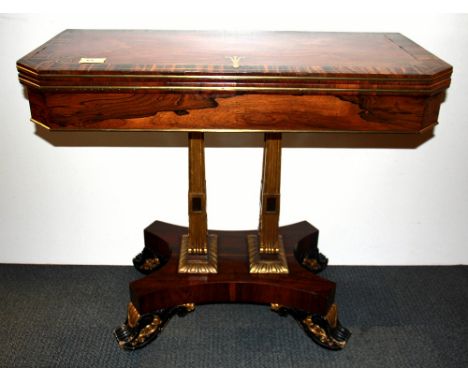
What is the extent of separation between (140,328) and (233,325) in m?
0.33

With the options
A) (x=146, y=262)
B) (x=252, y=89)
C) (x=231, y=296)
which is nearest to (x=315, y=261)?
(x=231, y=296)

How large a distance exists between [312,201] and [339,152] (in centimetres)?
23

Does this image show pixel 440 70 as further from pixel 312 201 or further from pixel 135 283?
pixel 135 283

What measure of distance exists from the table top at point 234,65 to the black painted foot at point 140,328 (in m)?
0.81

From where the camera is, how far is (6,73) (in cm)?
→ 166

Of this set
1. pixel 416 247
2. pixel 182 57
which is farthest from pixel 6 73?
pixel 416 247

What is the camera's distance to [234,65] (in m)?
1.16

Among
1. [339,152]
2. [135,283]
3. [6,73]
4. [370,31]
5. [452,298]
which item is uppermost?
[370,31]

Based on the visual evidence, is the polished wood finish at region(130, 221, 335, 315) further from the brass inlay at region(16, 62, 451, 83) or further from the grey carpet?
the brass inlay at region(16, 62, 451, 83)

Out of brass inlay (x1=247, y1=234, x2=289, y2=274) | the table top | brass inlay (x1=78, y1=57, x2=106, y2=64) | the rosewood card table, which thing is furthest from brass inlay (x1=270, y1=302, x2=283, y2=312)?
brass inlay (x1=78, y1=57, x2=106, y2=64)

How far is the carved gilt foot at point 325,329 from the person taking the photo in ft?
5.23

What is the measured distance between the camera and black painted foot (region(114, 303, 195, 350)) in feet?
5.20

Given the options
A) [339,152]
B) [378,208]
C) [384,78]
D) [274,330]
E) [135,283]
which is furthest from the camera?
[378,208]

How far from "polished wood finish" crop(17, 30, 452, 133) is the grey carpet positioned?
0.79 metres
